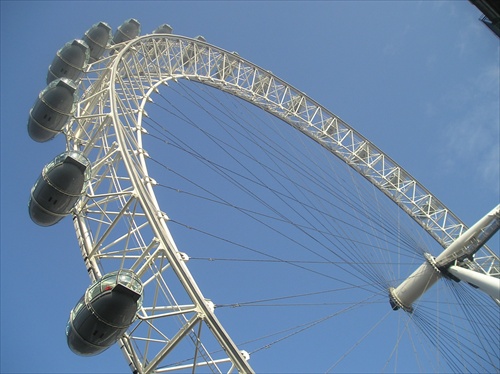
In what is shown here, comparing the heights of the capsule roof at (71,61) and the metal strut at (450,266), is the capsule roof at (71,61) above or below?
above

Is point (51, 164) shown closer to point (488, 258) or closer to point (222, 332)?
point (222, 332)

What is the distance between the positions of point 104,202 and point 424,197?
2225cm

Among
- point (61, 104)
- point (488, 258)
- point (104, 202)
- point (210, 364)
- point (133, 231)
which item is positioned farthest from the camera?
point (488, 258)

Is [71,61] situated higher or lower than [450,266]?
higher

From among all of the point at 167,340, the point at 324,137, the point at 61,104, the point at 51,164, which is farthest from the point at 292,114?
the point at 167,340

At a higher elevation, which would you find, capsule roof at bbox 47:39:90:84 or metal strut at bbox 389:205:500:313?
capsule roof at bbox 47:39:90:84

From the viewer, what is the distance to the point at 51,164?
1405 centimetres

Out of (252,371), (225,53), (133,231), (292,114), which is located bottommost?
(252,371)

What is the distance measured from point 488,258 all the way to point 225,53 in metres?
19.4

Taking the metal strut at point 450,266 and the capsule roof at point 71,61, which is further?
the capsule roof at point 71,61

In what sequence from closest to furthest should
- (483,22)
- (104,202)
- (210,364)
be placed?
(483,22), (210,364), (104,202)

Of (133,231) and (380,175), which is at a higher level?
(380,175)

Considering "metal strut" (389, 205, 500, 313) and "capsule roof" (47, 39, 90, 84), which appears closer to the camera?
"metal strut" (389, 205, 500, 313)

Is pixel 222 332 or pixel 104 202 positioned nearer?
pixel 222 332
